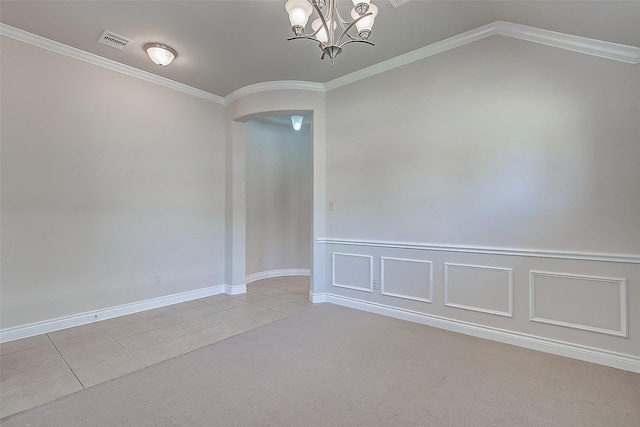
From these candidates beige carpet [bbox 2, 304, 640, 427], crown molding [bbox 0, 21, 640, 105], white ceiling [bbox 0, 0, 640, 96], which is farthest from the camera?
crown molding [bbox 0, 21, 640, 105]

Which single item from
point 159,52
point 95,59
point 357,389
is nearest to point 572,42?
point 357,389

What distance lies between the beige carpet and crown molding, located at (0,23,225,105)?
3278 mm

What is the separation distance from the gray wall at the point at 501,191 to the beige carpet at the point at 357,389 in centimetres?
47

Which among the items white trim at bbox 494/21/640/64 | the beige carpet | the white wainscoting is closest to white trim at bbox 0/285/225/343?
the beige carpet

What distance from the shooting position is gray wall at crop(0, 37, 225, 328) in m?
2.89

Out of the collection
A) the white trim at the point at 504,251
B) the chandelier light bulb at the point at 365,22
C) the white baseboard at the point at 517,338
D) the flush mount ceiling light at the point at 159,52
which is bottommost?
the white baseboard at the point at 517,338

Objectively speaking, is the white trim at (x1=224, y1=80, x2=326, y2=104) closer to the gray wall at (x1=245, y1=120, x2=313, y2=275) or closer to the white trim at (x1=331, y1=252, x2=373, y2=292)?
the gray wall at (x1=245, y1=120, x2=313, y2=275)

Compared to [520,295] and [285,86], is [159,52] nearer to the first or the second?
[285,86]

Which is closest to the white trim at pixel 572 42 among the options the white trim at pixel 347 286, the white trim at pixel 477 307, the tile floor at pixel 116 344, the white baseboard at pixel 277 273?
the white trim at pixel 477 307

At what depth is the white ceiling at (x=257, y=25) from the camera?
7.42 feet

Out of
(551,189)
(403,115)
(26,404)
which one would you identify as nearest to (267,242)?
(403,115)

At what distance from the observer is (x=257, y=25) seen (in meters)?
2.77

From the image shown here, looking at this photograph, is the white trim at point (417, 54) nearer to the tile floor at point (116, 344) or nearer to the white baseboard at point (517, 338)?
the white baseboard at point (517, 338)

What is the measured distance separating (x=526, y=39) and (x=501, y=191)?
1.36m
